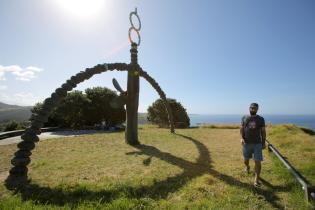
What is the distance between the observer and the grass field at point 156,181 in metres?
6.36

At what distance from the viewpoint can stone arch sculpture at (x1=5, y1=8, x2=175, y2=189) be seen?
852 cm

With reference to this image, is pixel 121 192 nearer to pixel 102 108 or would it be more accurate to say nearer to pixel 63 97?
pixel 63 97

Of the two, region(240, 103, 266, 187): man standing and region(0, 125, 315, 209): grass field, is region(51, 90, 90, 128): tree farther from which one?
region(240, 103, 266, 187): man standing

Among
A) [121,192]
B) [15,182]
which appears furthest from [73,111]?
[121,192]

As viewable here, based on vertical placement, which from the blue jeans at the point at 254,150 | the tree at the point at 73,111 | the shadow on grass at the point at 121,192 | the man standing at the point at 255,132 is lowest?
the shadow on grass at the point at 121,192

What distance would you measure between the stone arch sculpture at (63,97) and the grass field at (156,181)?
2.03ft

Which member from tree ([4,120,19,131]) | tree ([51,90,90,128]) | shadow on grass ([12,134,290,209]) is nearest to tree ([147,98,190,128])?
tree ([51,90,90,128])

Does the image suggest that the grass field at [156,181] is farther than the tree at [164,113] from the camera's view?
No

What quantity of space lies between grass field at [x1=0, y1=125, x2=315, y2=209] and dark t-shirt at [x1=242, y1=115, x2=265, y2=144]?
54.3 inches

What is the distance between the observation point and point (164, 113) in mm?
45500

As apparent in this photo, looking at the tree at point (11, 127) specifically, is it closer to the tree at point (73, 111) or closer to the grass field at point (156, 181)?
the tree at point (73, 111)

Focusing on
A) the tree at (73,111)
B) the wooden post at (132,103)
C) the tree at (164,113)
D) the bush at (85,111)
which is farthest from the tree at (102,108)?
the wooden post at (132,103)

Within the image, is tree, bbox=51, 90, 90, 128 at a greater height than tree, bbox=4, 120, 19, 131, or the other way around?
tree, bbox=51, 90, 90, 128

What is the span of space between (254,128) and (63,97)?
319 inches
